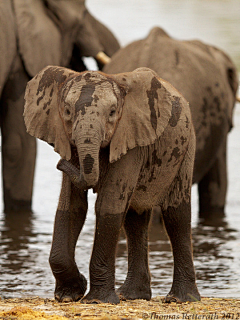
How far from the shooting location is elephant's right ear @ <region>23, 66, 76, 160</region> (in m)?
5.20

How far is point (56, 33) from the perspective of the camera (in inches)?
391

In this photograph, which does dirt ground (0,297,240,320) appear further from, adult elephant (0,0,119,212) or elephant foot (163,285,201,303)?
adult elephant (0,0,119,212)

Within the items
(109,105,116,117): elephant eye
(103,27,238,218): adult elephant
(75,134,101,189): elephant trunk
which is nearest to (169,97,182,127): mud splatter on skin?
(109,105,116,117): elephant eye

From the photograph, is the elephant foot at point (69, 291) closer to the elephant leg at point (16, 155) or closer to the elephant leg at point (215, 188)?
the elephant leg at point (16, 155)

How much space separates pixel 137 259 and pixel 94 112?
1.21 m

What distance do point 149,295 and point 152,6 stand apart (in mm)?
21476

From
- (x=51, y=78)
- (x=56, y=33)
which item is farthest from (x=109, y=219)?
(x=56, y=33)

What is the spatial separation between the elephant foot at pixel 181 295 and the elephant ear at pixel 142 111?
3.28 feet

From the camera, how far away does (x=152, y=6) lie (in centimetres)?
2659

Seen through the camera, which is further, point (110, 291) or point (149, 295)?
point (149, 295)

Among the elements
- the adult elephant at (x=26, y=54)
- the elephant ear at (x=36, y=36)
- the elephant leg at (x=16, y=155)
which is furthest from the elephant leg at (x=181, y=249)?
the elephant leg at (x=16, y=155)

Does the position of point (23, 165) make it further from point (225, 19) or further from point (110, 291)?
point (225, 19)

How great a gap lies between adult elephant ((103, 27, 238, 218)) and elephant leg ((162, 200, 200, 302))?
2.79 m

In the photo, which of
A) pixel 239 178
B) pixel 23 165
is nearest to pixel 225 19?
pixel 239 178
